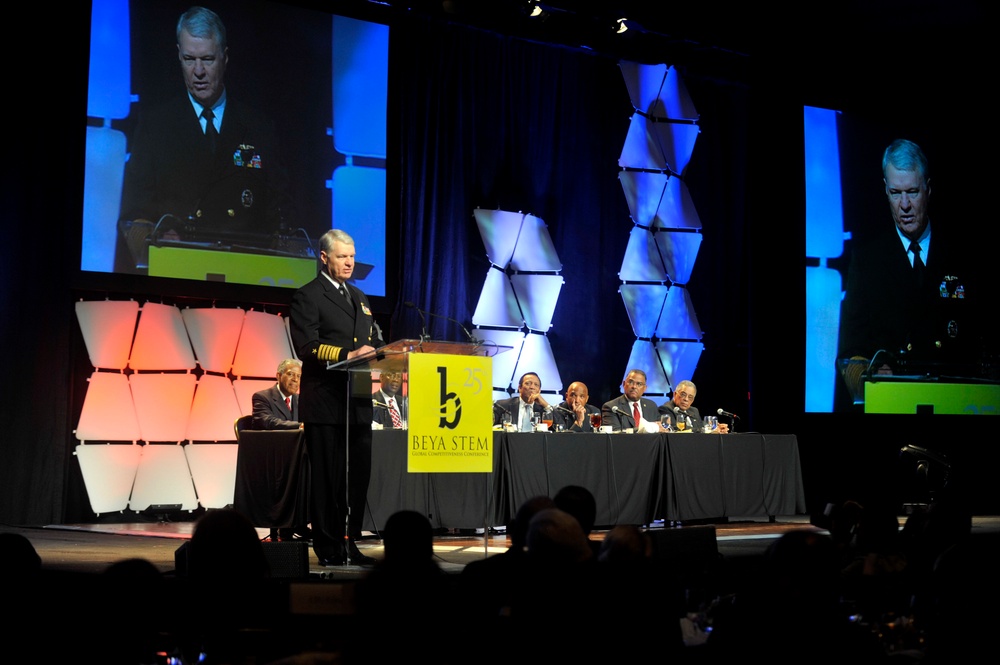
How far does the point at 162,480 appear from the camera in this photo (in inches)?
298

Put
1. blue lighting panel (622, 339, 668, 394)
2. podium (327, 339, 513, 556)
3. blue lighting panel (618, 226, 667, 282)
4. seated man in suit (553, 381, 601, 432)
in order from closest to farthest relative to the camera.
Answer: podium (327, 339, 513, 556)
seated man in suit (553, 381, 601, 432)
blue lighting panel (622, 339, 668, 394)
blue lighting panel (618, 226, 667, 282)

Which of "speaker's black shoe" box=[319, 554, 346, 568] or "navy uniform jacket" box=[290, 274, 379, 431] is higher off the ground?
"navy uniform jacket" box=[290, 274, 379, 431]

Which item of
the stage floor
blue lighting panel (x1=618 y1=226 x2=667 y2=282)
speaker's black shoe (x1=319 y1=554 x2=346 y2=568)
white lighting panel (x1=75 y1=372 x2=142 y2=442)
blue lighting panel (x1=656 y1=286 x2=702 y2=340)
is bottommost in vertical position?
the stage floor

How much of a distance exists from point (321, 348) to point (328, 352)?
52 mm

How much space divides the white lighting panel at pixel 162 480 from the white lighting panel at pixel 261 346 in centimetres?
83

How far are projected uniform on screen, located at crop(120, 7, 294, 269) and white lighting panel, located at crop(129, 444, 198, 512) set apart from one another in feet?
4.79

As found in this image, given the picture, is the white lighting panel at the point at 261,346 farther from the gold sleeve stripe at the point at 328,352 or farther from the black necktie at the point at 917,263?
the black necktie at the point at 917,263

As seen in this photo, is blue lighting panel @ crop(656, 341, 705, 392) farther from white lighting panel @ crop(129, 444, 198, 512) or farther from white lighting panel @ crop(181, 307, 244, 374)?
white lighting panel @ crop(129, 444, 198, 512)

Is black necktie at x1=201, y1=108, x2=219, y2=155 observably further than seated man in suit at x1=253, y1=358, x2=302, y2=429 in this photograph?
Yes

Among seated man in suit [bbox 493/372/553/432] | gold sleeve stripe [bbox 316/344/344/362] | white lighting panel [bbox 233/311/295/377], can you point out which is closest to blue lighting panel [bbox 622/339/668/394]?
seated man in suit [bbox 493/372/553/432]

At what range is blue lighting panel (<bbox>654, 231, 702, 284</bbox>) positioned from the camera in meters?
9.95

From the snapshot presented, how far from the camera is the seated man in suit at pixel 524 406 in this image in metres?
6.45

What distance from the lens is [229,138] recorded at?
7.68 m

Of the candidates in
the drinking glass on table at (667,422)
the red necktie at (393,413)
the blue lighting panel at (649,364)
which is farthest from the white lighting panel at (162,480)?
the blue lighting panel at (649,364)
